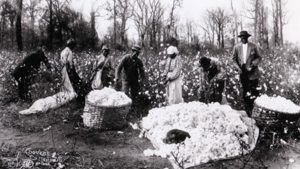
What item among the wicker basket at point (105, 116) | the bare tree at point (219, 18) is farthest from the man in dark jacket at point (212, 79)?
the bare tree at point (219, 18)

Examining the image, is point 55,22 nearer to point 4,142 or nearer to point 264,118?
point 4,142

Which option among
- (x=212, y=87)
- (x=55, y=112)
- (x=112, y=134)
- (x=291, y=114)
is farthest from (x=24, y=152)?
(x=291, y=114)

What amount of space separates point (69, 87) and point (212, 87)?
327cm

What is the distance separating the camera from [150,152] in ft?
17.4

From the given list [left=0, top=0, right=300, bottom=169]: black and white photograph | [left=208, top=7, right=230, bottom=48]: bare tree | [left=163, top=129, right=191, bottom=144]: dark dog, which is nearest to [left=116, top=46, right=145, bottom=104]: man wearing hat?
[left=0, top=0, right=300, bottom=169]: black and white photograph

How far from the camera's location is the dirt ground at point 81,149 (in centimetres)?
484

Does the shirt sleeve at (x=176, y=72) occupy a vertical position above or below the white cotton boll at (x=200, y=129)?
above

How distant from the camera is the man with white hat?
284 inches

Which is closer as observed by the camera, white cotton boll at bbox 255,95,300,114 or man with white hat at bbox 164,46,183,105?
white cotton boll at bbox 255,95,300,114

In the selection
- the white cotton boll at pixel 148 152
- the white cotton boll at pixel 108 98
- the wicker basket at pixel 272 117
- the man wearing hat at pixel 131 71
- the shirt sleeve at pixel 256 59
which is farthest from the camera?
the man wearing hat at pixel 131 71

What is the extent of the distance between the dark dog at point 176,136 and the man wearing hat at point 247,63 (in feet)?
7.37

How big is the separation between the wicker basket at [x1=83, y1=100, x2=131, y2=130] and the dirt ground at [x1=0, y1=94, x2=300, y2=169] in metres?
0.14

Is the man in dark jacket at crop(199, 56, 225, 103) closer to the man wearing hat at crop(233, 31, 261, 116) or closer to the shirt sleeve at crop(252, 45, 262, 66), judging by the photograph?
the man wearing hat at crop(233, 31, 261, 116)

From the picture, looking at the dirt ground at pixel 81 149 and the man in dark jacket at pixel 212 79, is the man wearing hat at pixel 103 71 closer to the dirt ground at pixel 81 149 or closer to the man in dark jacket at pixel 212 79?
the dirt ground at pixel 81 149
